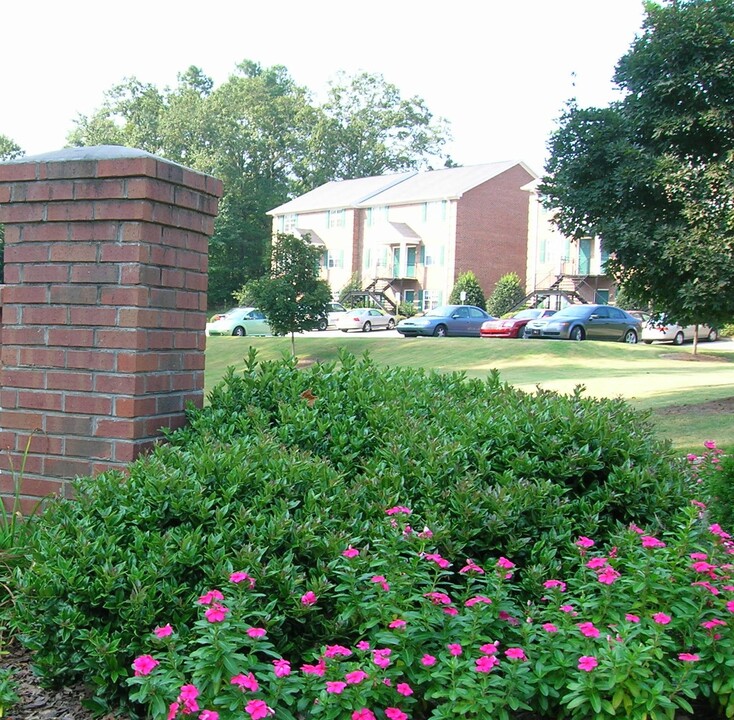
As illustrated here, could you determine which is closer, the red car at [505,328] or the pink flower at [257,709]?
the pink flower at [257,709]

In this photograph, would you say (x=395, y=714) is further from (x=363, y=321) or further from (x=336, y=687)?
(x=363, y=321)

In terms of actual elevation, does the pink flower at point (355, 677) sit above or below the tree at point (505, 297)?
below

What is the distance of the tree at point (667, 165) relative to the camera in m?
11.1

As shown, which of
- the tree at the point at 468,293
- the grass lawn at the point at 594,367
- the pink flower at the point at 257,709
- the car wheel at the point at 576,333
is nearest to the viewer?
the pink flower at the point at 257,709

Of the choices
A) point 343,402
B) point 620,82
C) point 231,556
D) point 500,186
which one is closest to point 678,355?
point 620,82

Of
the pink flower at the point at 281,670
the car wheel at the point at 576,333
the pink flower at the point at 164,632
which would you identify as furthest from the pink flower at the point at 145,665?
the car wheel at the point at 576,333

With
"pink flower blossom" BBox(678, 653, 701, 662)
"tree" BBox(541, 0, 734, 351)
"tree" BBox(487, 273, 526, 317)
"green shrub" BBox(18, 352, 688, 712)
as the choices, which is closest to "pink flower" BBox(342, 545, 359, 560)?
"green shrub" BBox(18, 352, 688, 712)

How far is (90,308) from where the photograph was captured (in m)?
3.99

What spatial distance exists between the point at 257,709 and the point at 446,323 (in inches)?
1237

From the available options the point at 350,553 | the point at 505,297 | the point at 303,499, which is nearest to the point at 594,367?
the point at 303,499

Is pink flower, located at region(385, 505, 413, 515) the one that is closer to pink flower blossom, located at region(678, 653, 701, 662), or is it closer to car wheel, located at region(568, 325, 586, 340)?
pink flower blossom, located at region(678, 653, 701, 662)

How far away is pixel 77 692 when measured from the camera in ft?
8.96

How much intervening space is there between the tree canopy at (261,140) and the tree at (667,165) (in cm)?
4973

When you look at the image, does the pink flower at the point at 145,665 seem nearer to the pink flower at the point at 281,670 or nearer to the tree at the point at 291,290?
the pink flower at the point at 281,670
